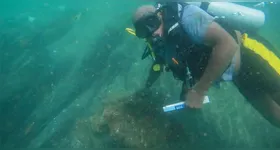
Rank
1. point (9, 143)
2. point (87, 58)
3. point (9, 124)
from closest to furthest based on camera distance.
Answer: point (9, 143), point (9, 124), point (87, 58)

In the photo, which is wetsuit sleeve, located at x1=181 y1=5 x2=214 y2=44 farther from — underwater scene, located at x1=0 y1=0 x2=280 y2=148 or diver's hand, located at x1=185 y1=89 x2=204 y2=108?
diver's hand, located at x1=185 y1=89 x2=204 y2=108

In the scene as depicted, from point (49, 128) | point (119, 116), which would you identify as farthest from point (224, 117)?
point (49, 128)

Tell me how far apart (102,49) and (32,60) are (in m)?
3.15

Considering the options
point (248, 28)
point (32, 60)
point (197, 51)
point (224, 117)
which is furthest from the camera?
point (32, 60)

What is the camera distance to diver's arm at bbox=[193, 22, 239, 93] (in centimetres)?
306

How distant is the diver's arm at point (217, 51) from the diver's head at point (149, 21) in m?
0.79

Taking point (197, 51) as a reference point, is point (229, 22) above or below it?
above

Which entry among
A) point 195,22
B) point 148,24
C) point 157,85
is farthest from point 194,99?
point 157,85

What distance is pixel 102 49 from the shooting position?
9.60m

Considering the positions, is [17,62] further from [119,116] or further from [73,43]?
[119,116]

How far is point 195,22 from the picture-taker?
3.10 meters

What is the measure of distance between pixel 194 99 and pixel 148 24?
1.28m

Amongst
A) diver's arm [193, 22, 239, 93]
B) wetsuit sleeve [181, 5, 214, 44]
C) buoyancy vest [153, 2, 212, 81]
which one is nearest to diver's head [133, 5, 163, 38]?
buoyancy vest [153, 2, 212, 81]

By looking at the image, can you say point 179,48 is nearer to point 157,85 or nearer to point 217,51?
point 217,51
